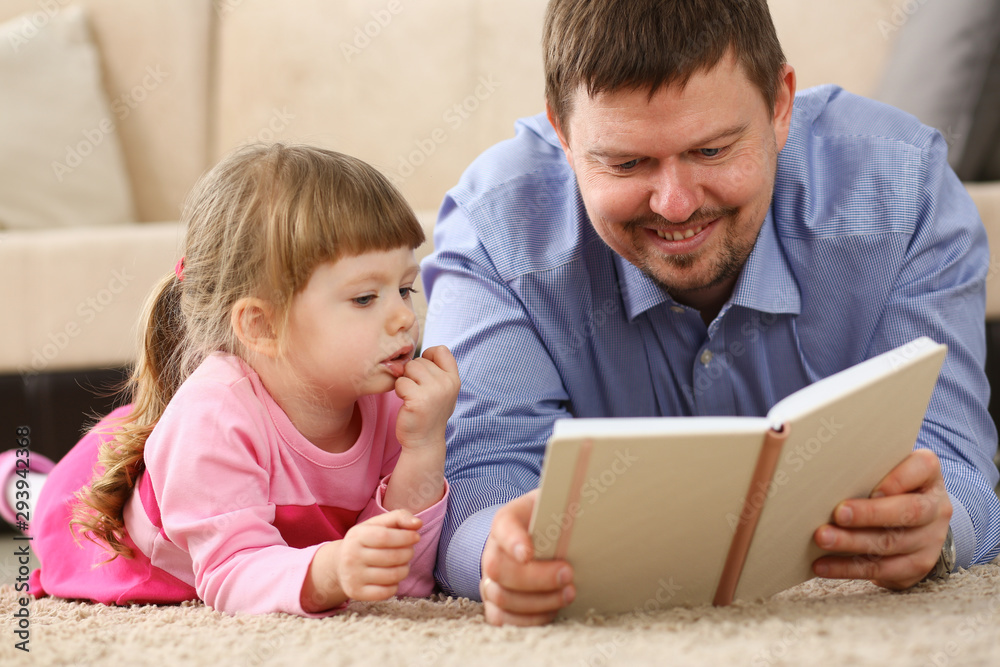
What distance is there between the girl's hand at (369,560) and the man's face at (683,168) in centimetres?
51

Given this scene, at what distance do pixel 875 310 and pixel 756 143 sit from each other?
1.03ft

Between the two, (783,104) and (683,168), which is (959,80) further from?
(683,168)

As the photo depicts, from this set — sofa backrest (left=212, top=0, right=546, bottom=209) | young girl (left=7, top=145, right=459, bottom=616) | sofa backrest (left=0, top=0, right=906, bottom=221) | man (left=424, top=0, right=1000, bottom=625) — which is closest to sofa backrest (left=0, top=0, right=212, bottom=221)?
sofa backrest (left=0, top=0, right=906, bottom=221)

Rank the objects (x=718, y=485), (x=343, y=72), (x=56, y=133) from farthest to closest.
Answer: (x=343, y=72) → (x=56, y=133) → (x=718, y=485)

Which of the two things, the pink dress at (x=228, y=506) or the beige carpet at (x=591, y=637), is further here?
the pink dress at (x=228, y=506)

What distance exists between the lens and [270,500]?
1.05 metres

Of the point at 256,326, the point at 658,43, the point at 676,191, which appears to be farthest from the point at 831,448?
the point at 256,326

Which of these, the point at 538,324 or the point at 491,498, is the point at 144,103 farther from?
the point at 491,498

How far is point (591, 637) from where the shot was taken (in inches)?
31.2

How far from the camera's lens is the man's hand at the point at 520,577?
0.82 m

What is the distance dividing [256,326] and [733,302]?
2.08 ft

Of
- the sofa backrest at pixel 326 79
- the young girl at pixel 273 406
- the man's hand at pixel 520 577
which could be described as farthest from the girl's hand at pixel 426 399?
the sofa backrest at pixel 326 79

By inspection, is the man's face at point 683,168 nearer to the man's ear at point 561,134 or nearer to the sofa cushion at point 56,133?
the man's ear at point 561,134

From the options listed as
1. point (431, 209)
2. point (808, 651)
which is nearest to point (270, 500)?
point (808, 651)
